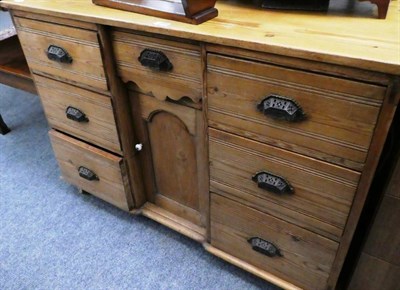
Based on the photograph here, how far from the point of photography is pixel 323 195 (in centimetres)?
79

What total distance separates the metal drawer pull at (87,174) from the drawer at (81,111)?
13cm

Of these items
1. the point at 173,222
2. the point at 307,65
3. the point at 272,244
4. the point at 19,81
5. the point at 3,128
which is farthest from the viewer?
the point at 3,128

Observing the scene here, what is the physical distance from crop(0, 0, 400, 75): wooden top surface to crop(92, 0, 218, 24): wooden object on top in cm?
2


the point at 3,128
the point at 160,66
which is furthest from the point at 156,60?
the point at 3,128

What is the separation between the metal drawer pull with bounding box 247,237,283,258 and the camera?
965mm

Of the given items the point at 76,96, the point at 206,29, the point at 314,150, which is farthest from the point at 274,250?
the point at 76,96

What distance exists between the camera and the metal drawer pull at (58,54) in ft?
3.37

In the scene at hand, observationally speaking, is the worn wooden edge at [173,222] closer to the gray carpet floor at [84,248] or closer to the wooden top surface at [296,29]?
the gray carpet floor at [84,248]

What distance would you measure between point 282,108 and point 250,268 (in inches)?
22.4

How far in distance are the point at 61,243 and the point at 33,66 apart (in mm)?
637

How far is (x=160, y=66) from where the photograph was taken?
0.87 meters

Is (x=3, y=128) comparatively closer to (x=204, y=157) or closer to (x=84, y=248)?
(x=84, y=248)

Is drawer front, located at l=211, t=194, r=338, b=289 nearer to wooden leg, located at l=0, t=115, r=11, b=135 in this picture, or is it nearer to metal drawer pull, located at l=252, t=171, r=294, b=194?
metal drawer pull, located at l=252, t=171, r=294, b=194

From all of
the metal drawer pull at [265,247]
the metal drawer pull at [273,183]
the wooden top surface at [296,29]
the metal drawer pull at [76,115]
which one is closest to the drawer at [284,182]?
the metal drawer pull at [273,183]
